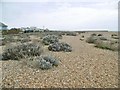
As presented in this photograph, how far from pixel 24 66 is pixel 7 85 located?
87.7 inches

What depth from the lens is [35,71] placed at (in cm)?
916

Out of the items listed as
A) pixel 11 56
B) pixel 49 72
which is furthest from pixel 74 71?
pixel 11 56

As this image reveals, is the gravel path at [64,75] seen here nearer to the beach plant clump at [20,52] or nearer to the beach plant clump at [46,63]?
the beach plant clump at [46,63]

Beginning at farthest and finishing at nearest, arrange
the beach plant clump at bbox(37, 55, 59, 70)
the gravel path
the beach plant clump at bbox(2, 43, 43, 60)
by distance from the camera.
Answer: the beach plant clump at bbox(2, 43, 43, 60) < the beach plant clump at bbox(37, 55, 59, 70) < the gravel path

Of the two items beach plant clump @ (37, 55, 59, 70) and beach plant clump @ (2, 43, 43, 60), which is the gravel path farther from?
beach plant clump @ (2, 43, 43, 60)

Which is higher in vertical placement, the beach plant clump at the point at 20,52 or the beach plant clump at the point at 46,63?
the beach plant clump at the point at 20,52

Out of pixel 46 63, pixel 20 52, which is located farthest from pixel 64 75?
pixel 20 52

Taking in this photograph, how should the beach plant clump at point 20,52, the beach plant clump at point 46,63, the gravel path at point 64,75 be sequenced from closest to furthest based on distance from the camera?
the gravel path at point 64,75 → the beach plant clump at point 46,63 → the beach plant clump at point 20,52

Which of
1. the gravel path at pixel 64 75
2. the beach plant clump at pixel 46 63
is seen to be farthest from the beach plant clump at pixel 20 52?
the beach plant clump at pixel 46 63

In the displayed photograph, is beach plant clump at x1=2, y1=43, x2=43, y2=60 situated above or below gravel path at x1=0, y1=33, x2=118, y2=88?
above

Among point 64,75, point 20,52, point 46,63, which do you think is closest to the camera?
point 64,75

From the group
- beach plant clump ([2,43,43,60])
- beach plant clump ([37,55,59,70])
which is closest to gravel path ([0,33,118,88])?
beach plant clump ([37,55,59,70])

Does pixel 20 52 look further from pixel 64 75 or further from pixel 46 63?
pixel 64 75

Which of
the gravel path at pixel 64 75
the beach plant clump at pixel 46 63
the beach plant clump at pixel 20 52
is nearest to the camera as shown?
the gravel path at pixel 64 75
